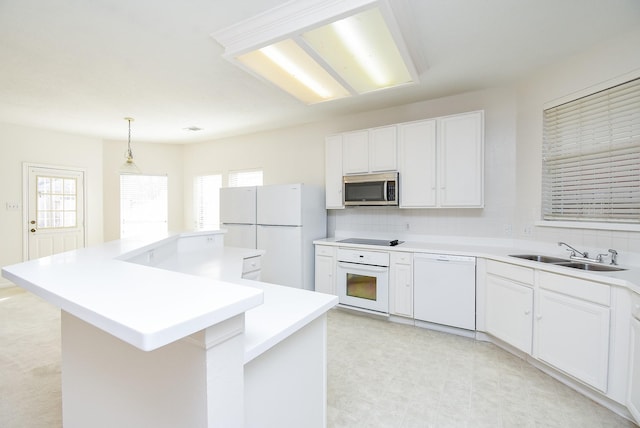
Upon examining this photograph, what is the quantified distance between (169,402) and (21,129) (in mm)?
6155

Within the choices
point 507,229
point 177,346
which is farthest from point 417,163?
point 177,346

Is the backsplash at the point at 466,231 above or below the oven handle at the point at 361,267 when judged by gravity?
above

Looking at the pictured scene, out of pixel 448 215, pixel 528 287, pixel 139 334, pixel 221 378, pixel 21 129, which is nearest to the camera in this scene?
pixel 139 334

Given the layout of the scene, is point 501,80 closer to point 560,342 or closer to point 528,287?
point 528,287

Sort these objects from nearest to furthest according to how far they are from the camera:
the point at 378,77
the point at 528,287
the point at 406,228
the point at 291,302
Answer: the point at 291,302
the point at 528,287
the point at 378,77
the point at 406,228

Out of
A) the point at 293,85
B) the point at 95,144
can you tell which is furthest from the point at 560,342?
the point at 95,144

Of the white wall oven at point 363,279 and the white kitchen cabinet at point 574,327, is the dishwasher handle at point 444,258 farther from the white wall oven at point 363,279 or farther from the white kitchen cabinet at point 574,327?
the white kitchen cabinet at point 574,327

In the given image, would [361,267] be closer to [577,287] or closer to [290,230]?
[290,230]

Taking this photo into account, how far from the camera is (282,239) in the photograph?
13.5 feet

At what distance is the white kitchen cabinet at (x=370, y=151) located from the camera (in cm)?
362

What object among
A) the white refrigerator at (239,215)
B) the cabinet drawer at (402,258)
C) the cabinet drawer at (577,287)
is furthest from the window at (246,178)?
the cabinet drawer at (577,287)

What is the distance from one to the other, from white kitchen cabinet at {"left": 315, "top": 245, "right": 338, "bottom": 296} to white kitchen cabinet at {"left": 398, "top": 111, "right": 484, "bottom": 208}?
1.10 metres

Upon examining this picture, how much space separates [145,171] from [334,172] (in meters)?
4.28

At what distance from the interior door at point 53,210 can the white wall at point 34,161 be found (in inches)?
4.2
